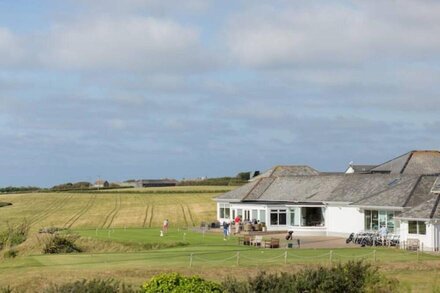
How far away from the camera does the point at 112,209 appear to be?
299 feet

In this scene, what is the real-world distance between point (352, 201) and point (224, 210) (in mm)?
18127

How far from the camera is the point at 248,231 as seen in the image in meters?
64.4

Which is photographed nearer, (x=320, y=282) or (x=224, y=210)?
(x=320, y=282)

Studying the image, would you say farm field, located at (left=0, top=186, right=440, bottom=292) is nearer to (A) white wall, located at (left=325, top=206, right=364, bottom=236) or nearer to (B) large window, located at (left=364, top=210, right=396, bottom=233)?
(B) large window, located at (left=364, top=210, right=396, bottom=233)

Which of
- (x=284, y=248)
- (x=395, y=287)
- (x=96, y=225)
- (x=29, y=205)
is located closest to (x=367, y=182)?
(x=284, y=248)

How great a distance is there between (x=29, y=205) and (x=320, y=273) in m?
80.8

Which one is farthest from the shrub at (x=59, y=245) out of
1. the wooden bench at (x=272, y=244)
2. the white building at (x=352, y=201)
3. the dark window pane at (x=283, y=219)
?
the dark window pane at (x=283, y=219)

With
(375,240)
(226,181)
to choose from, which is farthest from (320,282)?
(226,181)

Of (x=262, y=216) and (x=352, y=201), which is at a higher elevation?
(x=352, y=201)

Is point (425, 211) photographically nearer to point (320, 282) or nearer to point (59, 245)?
point (59, 245)

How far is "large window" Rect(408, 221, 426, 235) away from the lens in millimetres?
48925

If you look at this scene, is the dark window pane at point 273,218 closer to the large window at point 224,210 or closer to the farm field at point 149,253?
the farm field at point 149,253

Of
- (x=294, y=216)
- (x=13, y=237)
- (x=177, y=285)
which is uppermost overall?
(x=294, y=216)

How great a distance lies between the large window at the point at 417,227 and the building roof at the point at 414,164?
17.8 metres
